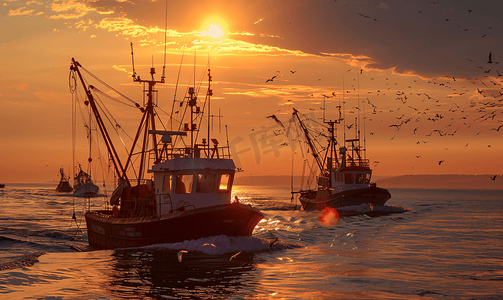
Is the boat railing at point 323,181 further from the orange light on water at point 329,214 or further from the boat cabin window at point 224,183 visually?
the boat cabin window at point 224,183

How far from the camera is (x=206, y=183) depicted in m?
25.3

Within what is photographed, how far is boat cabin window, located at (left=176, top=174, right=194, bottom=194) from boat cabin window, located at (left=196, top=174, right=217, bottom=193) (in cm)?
47

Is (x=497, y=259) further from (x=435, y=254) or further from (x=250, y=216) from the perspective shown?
(x=250, y=216)

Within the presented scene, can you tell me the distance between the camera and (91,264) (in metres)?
21.3

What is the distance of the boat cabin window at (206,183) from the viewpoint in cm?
2512

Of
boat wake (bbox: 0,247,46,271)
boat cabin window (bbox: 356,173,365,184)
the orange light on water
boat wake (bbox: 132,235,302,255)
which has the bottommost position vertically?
the orange light on water

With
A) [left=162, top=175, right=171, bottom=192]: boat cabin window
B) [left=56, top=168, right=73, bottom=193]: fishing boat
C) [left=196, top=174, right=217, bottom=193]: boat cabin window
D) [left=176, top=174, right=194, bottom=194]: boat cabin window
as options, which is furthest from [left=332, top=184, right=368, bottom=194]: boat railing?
[left=56, top=168, right=73, bottom=193]: fishing boat

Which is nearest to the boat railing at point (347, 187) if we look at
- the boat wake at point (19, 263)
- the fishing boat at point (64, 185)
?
the boat wake at point (19, 263)

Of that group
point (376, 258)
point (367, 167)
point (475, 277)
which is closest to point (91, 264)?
point (376, 258)

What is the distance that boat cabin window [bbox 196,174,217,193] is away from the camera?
2512 centimetres

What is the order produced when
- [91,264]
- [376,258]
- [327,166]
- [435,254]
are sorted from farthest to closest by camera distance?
[327,166]
[435,254]
[376,258]
[91,264]

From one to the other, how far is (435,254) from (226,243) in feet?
38.5

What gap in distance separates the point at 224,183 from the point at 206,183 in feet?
3.72

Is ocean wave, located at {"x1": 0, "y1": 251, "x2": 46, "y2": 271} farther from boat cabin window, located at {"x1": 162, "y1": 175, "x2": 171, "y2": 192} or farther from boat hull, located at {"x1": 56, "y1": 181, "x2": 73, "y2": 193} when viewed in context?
boat hull, located at {"x1": 56, "y1": 181, "x2": 73, "y2": 193}
